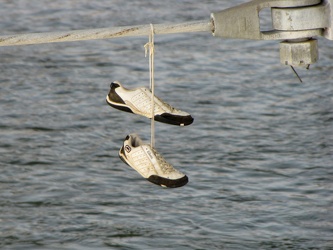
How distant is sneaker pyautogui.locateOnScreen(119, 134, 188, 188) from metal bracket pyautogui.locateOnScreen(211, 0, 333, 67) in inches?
39.3

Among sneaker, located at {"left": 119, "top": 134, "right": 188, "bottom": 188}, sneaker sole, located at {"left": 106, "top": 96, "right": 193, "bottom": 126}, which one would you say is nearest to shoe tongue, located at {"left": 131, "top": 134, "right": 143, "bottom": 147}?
sneaker, located at {"left": 119, "top": 134, "right": 188, "bottom": 188}

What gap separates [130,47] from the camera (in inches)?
675

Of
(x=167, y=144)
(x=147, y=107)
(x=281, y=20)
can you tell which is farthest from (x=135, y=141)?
(x=167, y=144)

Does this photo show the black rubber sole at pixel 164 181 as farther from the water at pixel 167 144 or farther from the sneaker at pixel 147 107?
the water at pixel 167 144

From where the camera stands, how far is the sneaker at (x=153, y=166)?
686 centimetres

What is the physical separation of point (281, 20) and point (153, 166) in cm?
127

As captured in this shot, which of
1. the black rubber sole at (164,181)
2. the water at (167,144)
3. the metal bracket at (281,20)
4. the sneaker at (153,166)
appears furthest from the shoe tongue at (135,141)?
the water at (167,144)

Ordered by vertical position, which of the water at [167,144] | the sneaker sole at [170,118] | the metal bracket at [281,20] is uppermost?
the metal bracket at [281,20]

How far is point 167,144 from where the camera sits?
1327 centimetres

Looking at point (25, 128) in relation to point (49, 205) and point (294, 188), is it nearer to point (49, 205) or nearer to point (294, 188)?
point (49, 205)

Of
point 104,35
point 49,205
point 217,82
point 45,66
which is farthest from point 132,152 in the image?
point 45,66

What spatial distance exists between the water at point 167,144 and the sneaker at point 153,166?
134 inches

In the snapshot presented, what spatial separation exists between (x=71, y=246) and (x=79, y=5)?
952cm

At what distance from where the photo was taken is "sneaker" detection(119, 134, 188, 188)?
22.5 feet
